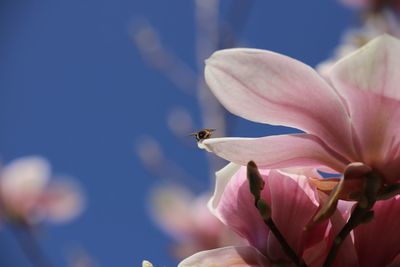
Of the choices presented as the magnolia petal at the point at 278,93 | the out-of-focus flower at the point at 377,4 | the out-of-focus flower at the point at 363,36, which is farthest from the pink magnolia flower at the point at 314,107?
the out-of-focus flower at the point at 377,4

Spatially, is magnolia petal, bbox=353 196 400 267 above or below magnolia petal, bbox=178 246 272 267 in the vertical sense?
below

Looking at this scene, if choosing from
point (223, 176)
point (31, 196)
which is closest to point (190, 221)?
point (31, 196)

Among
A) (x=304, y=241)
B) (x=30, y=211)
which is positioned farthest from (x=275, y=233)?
(x=30, y=211)

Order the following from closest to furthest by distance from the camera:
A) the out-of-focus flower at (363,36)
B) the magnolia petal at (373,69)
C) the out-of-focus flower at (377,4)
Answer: the magnolia petal at (373,69)
the out-of-focus flower at (363,36)
the out-of-focus flower at (377,4)

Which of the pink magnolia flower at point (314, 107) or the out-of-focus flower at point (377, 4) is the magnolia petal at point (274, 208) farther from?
the out-of-focus flower at point (377, 4)

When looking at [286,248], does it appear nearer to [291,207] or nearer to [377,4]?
[291,207]

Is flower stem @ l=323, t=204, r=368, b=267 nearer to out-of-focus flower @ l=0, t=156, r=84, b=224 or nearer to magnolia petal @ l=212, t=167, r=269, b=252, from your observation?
magnolia petal @ l=212, t=167, r=269, b=252

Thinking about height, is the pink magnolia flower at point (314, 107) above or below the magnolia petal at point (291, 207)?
above

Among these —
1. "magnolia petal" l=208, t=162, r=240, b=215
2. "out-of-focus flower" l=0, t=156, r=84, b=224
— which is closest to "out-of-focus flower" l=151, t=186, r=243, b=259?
"out-of-focus flower" l=0, t=156, r=84, b=224
